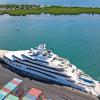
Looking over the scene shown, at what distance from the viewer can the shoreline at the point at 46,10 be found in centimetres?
11394

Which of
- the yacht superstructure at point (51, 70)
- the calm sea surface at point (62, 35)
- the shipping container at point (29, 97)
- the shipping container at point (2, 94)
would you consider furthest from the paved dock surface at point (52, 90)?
the calm sea surface at point (62, 35)

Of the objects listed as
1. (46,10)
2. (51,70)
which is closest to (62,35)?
(46,10)

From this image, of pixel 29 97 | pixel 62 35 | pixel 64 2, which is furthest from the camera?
pixel 64 2

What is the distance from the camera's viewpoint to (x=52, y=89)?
167 feet

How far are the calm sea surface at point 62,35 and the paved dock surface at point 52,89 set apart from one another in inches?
395

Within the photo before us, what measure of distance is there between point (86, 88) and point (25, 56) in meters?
14.7

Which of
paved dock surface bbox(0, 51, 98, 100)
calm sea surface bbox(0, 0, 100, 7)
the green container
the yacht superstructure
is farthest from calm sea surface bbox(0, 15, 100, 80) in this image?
the green container

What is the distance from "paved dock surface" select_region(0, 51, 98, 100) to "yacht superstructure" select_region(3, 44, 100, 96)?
58.4 inches

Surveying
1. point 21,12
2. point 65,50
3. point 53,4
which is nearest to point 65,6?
point 53,4

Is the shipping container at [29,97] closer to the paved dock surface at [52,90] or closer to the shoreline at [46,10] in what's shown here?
the paved dock surface at [52,90]

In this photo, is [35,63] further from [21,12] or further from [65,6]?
[65,6]

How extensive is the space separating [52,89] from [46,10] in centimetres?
7051

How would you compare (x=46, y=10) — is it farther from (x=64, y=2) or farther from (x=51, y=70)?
(x=51, y=70)

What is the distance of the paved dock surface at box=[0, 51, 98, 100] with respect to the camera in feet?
160
